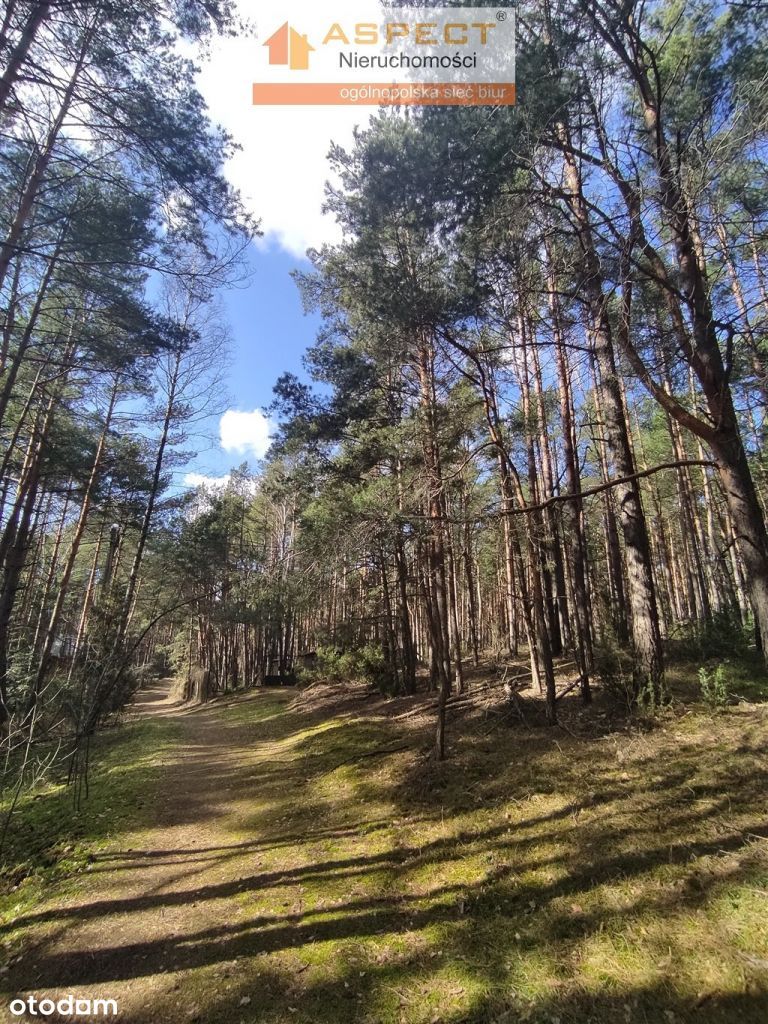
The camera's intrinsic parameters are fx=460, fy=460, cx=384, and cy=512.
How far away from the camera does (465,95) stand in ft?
19.2

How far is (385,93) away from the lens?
650 centimetres

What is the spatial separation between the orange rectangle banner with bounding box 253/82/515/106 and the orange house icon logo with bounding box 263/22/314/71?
0.21m

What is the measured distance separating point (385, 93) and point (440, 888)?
9519 mm

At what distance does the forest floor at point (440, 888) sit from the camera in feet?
9.35

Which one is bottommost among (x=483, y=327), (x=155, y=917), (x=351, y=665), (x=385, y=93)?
(x=155, y=917)

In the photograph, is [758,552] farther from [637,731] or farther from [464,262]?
[464,262]

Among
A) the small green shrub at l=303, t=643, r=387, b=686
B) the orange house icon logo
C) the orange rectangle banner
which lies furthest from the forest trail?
the orange house icon logo

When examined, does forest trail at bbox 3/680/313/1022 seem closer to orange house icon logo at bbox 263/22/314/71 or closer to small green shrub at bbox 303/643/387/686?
small green shrub at bbox 303/643/387/686

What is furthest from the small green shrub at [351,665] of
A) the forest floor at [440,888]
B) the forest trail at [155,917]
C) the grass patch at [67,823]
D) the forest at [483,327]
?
the forest trail at [155,917]

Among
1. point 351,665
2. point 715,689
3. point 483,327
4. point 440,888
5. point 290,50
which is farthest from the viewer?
point 351,665

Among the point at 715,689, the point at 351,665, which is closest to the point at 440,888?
the point at 715,689

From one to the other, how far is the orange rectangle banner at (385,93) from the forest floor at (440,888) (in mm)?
7928

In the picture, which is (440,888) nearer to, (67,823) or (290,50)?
(67,823)

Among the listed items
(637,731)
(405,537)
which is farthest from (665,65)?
(637,731)
